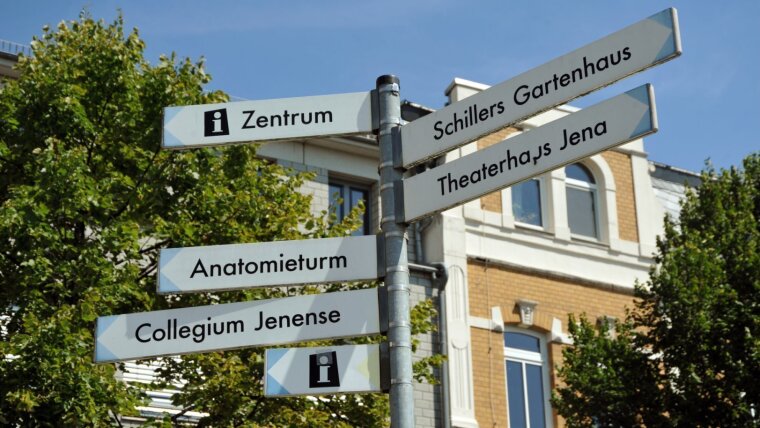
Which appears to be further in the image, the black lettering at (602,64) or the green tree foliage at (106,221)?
the green tree foliage at (106,221)

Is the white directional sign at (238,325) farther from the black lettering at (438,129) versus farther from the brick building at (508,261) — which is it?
the brick building at (508,261)

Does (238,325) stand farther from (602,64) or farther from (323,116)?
(602,64)

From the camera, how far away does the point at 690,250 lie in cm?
1628

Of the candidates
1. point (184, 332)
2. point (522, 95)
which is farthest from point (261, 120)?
point (522, 95)

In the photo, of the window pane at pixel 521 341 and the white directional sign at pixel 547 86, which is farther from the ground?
the window pane at pixel 521 341

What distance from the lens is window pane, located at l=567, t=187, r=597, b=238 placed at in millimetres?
22625

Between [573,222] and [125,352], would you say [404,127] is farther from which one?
[573,222]

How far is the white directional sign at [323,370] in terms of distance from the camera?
22.4 feet

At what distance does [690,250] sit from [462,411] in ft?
16.6

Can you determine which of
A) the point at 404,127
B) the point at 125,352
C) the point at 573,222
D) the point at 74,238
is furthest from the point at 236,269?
the point at 573,222

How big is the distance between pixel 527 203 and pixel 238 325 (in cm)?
1552

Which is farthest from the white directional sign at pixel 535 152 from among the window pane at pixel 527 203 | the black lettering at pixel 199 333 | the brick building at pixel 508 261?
the window pane at pixel 527 203

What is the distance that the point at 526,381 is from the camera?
20688 mm

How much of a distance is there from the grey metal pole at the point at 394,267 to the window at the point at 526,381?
44.9ft
